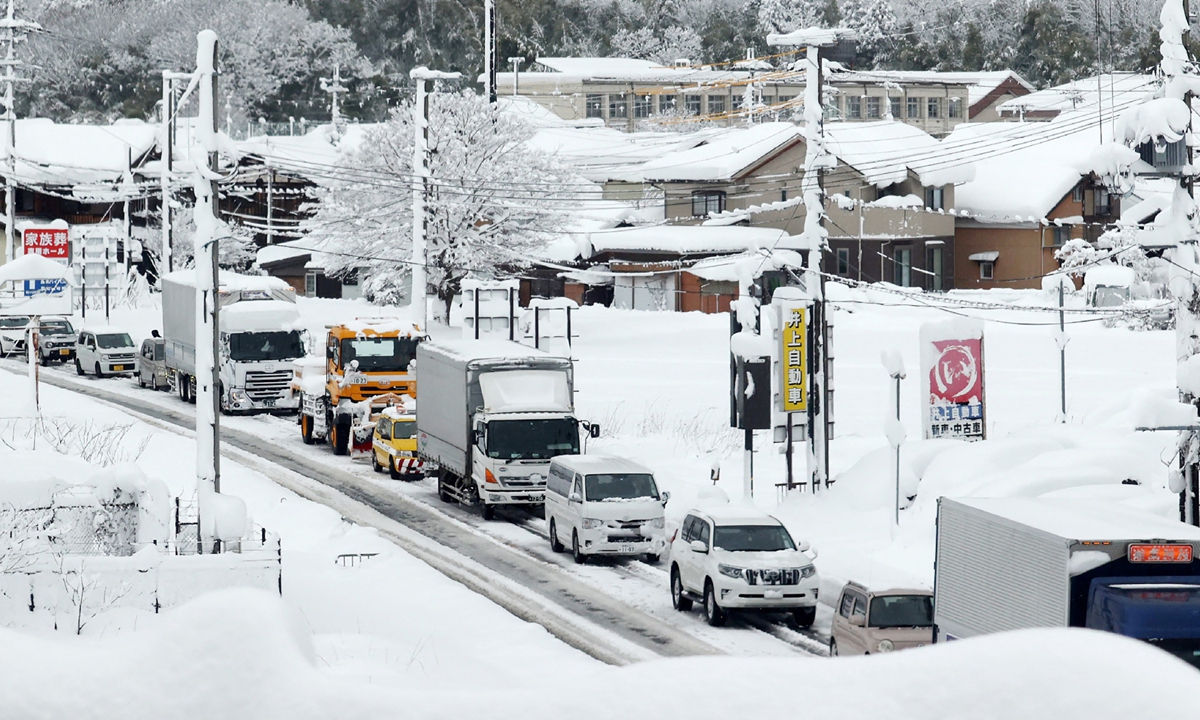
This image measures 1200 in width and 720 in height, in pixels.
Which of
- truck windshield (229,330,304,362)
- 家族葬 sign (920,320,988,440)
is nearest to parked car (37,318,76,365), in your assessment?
truck windshield (229,330,304,362)

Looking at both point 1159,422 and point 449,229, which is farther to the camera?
point 449,229

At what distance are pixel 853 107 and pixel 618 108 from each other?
18.3 metres

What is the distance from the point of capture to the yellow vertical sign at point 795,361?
30344 mm

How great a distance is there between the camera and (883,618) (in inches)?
703

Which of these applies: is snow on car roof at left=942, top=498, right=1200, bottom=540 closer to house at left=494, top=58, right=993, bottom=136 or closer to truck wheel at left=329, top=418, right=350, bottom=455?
truck wheel at left=329, top=418, right=350, bottom=455

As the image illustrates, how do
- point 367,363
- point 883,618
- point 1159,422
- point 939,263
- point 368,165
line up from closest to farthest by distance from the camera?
point 883,618
point 1159,422
point 367,363
point 368,165
point 939,263

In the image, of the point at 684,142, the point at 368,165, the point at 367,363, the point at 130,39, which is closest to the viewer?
the point at 367,363

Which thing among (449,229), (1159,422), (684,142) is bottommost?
(1159,422)

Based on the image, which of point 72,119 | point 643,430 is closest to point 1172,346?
point 643,430

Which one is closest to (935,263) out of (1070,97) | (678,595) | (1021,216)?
(1021,216)

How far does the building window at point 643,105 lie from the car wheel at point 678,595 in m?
89.9

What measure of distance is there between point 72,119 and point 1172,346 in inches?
3519

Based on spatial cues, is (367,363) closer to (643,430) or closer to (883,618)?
(643,430)

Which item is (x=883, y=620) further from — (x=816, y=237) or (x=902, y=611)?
(x=816, y=237)
